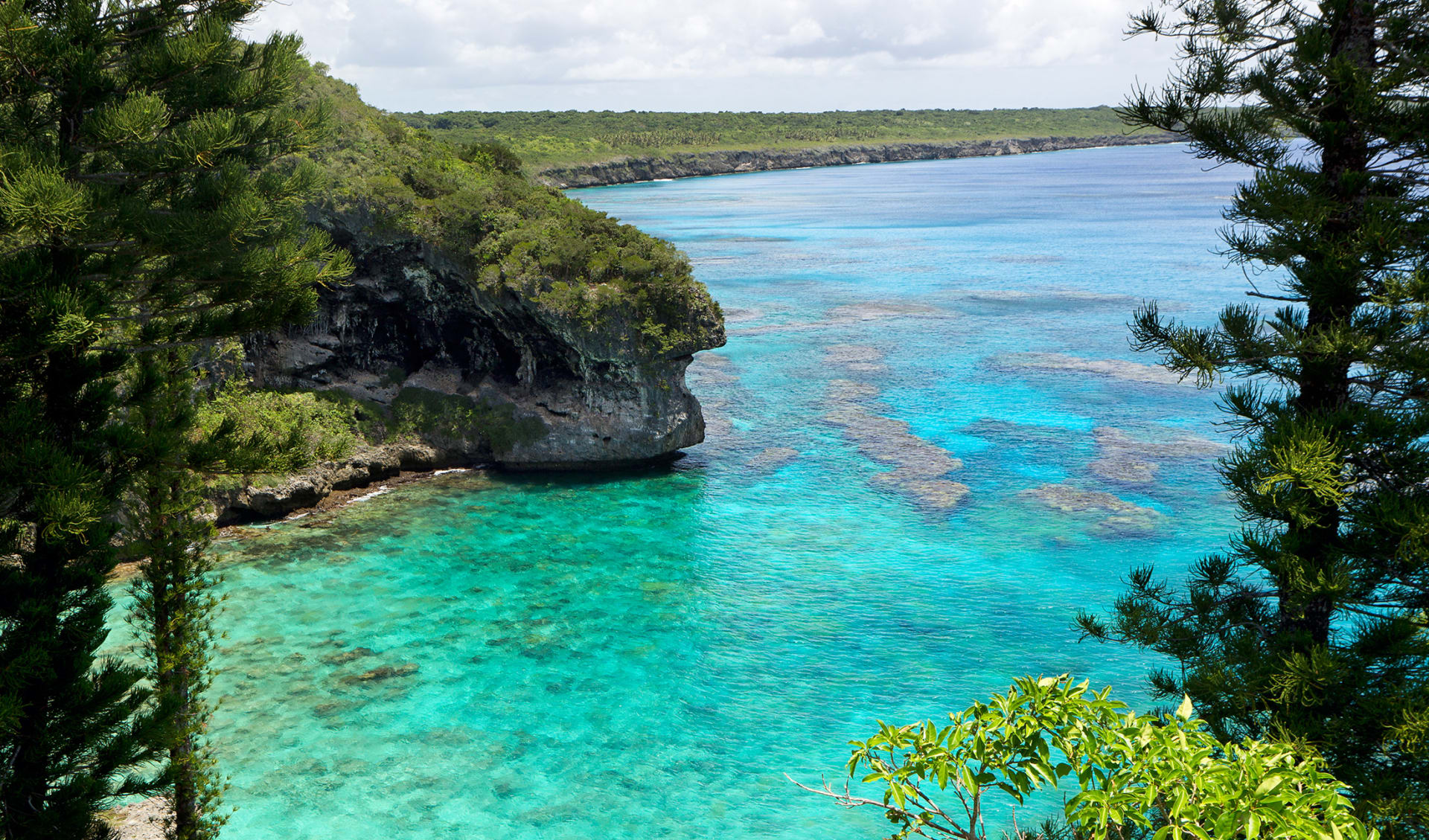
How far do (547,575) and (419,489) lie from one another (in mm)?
7657

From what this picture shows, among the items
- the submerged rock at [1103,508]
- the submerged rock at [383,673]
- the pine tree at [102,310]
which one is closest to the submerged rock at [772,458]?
the submerged rock at [1103,508]

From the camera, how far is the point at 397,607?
2362cm

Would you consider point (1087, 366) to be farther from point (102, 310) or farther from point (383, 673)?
point (102, 310)

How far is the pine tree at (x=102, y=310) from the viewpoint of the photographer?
36.9ft

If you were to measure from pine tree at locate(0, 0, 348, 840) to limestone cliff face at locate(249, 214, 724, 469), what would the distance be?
17806 millimetres

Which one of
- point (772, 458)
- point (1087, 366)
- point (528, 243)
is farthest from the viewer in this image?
point (1087, 366)

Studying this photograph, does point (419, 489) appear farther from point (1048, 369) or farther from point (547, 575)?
point (1048, 369)

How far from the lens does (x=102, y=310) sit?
1186 centimetres

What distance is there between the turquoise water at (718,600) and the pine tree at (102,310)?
4431 millimetres

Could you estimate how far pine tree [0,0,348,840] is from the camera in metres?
11.2

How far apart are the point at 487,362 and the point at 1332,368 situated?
88.0 feet

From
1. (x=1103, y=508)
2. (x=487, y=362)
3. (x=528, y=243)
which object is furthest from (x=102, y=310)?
(x=1103, y=508)

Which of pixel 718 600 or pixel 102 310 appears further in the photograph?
pixel 718 600

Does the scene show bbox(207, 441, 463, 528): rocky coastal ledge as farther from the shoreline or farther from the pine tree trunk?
the pine tree trunk
